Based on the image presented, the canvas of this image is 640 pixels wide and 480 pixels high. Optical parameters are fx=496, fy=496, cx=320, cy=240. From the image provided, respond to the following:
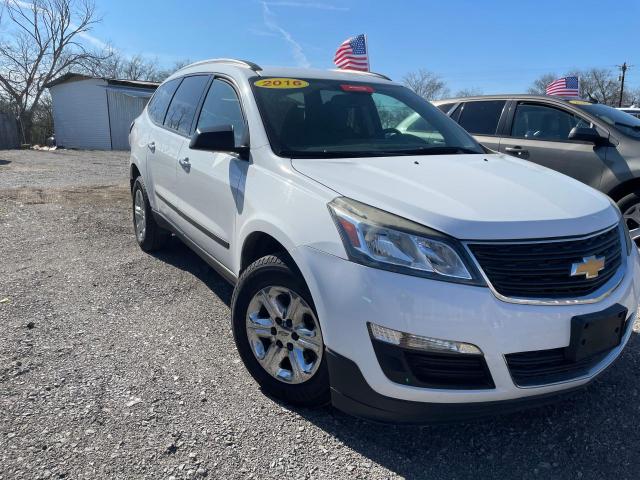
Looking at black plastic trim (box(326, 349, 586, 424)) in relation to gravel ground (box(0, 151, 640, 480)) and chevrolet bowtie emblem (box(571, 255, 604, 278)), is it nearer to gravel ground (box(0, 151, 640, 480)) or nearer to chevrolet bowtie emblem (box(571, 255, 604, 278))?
gravel ground (box(0, 151, 640, 480))

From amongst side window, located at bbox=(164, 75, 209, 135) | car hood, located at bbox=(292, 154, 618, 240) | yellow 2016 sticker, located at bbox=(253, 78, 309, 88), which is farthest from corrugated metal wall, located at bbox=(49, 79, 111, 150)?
Result: car hood, located at bbox=(292, 154, 618, 240)

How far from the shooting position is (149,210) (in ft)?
16.1

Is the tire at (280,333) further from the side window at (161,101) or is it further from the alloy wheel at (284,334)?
the side window at (161,101)

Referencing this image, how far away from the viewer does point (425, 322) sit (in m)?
1.93

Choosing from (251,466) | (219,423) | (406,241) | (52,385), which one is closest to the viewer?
(406,241)

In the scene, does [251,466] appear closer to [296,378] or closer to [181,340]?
[296,378]

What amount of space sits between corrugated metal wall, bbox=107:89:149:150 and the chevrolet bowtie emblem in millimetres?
27044

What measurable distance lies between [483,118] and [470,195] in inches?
178

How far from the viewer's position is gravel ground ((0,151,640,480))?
2.20 meters

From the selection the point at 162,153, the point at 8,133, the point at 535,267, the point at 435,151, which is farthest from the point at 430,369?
the point at 8,133

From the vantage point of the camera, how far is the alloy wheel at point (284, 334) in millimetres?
2375

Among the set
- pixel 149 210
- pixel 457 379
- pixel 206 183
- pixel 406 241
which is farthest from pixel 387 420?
pixel 149 210

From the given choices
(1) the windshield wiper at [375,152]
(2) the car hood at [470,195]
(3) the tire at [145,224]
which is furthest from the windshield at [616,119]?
(3) the tire at [145,224]

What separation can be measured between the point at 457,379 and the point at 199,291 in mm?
2734
